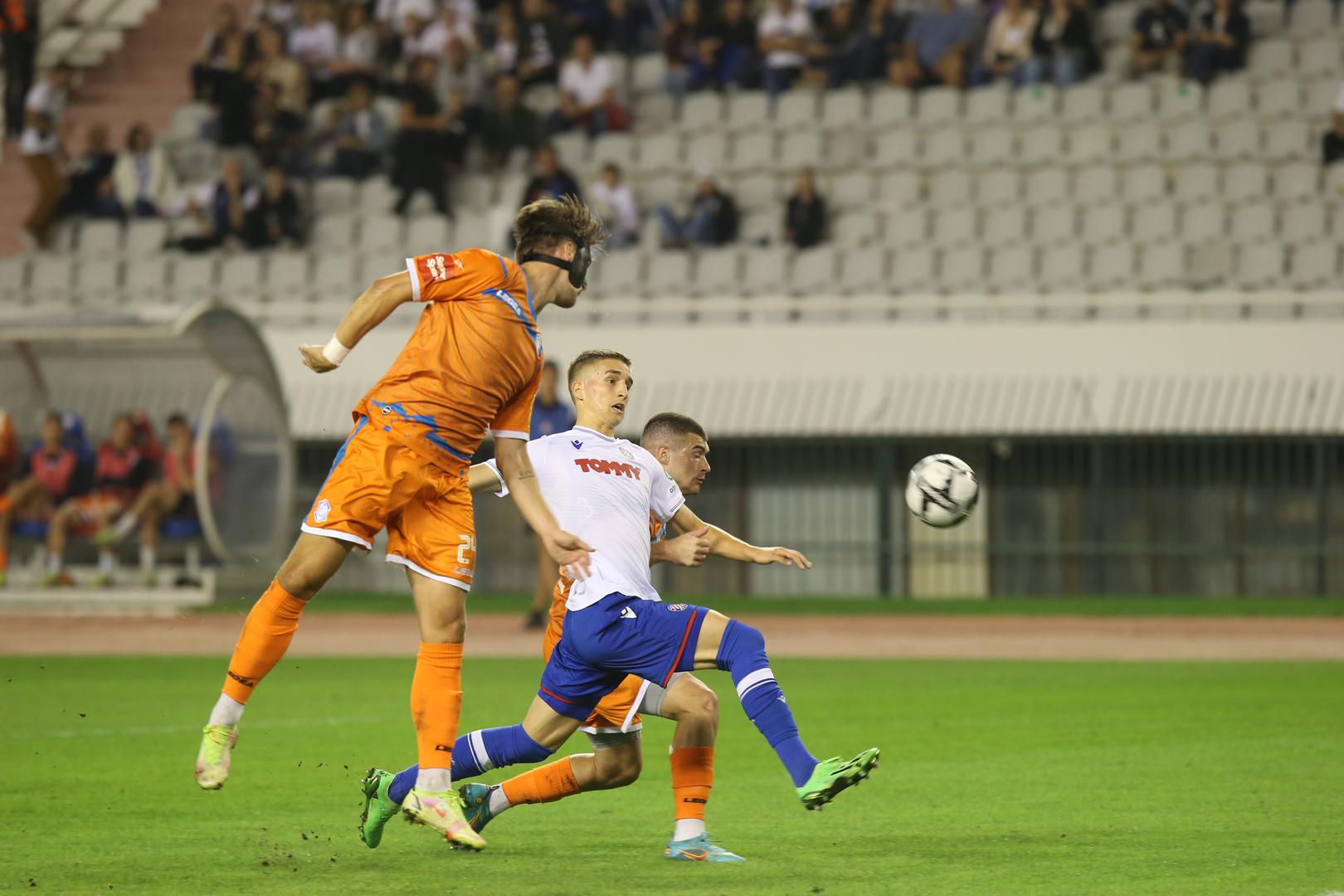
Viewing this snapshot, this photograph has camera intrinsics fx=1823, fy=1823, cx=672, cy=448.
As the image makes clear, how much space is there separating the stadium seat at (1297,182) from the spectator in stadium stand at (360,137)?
39.2 ft

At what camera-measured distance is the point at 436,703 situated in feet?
21.7

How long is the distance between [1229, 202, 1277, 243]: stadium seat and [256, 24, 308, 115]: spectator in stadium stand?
13033 millimetres

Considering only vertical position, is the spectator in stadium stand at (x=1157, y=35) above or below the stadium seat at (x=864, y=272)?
above

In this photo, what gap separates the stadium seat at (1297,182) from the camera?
22000 mm

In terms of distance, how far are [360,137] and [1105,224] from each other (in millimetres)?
10293

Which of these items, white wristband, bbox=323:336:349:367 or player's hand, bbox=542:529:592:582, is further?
white wristband, bbox=323:336:349:367

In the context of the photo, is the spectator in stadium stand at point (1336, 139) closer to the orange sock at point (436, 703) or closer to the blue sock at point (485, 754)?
the blue sock at point (485, 754)

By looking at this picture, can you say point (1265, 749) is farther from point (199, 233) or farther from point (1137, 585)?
point (199, 233)

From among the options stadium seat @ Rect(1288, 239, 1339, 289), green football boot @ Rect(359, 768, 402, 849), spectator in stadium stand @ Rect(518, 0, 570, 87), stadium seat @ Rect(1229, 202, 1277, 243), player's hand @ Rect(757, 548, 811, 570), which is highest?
spectator in stadium stand @ Rect(518, 0, 570, 87)

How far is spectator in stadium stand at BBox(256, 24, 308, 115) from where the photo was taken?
2633 centimetres

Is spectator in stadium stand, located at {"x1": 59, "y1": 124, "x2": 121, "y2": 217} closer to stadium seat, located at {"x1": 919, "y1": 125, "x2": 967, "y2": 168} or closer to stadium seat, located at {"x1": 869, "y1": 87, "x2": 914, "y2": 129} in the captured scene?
stadium seat, located at {"x1": 869, "y1": 87, "x2": 914, "y2": 129}

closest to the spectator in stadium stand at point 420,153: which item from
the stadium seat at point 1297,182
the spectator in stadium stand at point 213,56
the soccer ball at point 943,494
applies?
the spectator in stadium stand at point 213,56

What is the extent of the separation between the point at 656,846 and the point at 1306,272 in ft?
54.7

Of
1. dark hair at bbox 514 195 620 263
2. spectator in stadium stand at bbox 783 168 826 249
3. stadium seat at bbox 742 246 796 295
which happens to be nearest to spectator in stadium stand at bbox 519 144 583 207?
stadium seat at bbox 742 246 796 295
